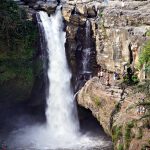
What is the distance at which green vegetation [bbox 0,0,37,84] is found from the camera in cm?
2578

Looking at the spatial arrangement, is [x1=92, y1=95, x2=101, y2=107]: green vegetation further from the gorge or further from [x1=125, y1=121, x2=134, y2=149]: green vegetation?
[x1=125, y1=121, x2=134, y2=149]: green vegetation

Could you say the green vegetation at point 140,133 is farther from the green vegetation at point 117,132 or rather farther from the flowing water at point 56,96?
the flowing water at point 56,96

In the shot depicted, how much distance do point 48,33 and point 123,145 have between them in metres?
10.6

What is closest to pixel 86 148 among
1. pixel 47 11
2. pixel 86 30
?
pixel 86 30

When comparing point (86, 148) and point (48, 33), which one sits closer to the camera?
point (86, 148)

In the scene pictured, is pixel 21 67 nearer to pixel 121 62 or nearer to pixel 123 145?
pixel 121 62

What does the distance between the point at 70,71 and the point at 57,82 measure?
114cm

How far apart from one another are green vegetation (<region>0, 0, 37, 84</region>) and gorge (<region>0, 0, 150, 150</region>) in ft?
0.22

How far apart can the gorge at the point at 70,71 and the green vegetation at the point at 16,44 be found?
0.07 m

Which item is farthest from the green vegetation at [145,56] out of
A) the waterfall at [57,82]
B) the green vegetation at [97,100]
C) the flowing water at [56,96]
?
the waterfall at [57,82]

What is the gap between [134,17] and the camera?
83.2ft

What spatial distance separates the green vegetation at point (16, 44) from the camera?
2578cm

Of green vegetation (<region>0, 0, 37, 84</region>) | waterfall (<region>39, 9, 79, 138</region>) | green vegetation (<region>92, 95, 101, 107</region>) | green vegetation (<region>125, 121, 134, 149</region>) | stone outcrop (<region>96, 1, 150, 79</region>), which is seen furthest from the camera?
waterfall (<region>39, 9, 79, 138</region>)

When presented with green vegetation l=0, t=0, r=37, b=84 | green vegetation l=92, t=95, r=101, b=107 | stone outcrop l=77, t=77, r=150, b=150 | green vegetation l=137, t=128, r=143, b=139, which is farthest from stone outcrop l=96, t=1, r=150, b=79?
green vegetation l=137, t=128, r=143, b=139
